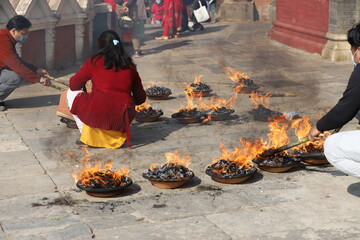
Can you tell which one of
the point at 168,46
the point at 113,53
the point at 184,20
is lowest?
the point at 168,46

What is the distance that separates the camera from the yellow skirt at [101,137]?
894 cm

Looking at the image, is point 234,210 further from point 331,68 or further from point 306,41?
point 306,41

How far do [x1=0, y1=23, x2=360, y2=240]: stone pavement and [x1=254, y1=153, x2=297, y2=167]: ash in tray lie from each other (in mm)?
135

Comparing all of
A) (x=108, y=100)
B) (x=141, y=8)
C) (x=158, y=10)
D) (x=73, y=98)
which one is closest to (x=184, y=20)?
(x=141, y=8)

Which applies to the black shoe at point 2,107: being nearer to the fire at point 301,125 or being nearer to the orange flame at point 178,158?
the orange flame at point 178,158

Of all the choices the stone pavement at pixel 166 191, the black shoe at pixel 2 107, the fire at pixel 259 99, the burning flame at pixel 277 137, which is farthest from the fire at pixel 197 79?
the black shoe at pixel 2 107

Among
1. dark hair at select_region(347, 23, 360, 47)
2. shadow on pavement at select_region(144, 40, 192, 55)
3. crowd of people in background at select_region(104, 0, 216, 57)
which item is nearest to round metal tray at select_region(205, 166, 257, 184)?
dark hair at select_region(347, 23, 360, 47)

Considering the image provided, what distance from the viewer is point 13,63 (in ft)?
36.2

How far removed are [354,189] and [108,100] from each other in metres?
3.51

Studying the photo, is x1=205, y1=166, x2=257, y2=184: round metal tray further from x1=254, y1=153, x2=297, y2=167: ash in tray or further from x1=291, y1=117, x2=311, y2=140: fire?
x1=291, y1=117, x2=311, y2=140: fire

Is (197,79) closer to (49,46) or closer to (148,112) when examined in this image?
(49,46)

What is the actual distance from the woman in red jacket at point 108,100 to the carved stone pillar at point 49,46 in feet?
19.1

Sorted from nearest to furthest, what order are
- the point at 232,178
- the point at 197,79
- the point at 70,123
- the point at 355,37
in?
the point at 355,37
the point at 232,178
the point at 70,123
the point at 197,79

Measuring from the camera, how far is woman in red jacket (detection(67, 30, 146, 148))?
350 inches
